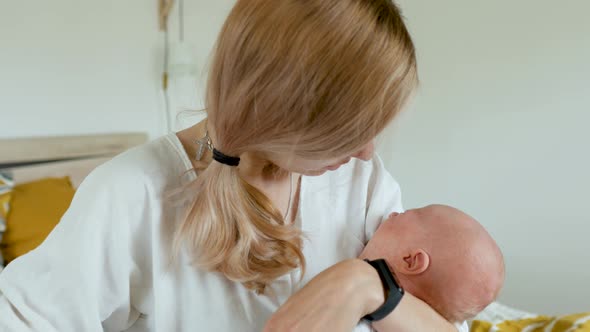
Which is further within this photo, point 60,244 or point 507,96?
point 507,96

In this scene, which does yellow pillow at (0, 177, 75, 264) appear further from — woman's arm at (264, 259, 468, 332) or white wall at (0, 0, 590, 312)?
woman's arm at (264, 259, 468, 332)

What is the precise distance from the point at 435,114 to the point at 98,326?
170 centimetres

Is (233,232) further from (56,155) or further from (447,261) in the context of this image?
(56,155)

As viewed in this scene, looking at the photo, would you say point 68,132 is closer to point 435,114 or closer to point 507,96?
point 435,114

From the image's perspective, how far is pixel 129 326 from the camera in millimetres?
840

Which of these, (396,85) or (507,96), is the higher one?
(396,85)

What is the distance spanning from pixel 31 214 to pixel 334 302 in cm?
125

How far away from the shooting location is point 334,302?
64cm

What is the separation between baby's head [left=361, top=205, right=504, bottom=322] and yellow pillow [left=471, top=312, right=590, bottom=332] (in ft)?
1.63

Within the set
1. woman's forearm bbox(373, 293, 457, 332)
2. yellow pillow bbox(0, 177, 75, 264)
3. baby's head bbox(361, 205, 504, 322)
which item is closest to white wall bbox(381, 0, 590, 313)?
baby's head bbox(361, 205, 504, 322)

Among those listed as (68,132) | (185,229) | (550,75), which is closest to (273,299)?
(185,229)

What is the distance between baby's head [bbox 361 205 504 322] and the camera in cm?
83

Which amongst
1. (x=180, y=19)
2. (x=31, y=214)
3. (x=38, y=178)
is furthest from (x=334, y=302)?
(x=180, y=19)

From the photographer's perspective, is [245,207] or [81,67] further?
[81,67]
